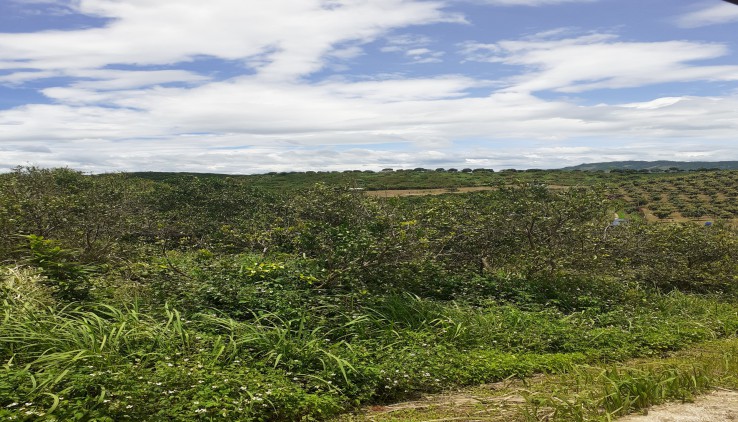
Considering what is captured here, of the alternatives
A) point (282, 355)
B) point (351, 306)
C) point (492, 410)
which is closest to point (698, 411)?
point (492, 410)

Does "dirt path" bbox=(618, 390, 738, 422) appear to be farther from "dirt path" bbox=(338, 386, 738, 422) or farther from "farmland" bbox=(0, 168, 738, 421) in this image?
"farmland" bbox=(0, 168, 738, 421)

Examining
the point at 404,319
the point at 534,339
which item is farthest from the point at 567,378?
the point at 404,319

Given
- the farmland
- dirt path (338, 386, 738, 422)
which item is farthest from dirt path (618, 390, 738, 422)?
the farmland

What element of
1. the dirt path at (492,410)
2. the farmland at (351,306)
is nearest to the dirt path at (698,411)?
the dirt path at (492,410)

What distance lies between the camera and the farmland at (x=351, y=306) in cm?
395

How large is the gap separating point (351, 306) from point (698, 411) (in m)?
3.75

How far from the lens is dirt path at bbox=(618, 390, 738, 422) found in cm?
372

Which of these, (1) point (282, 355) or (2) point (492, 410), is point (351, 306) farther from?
(2) point (492, 410)

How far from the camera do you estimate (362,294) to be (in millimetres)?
6605

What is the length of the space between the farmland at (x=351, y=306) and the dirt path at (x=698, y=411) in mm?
134

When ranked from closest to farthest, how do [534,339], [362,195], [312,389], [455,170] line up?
[312,389], [534,339], [362,195], [455,170]

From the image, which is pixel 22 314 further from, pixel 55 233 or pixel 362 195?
pixel 362 195

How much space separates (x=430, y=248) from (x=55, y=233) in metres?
6.68

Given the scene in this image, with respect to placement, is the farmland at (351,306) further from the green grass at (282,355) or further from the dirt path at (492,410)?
the dirt path at (492,410)
